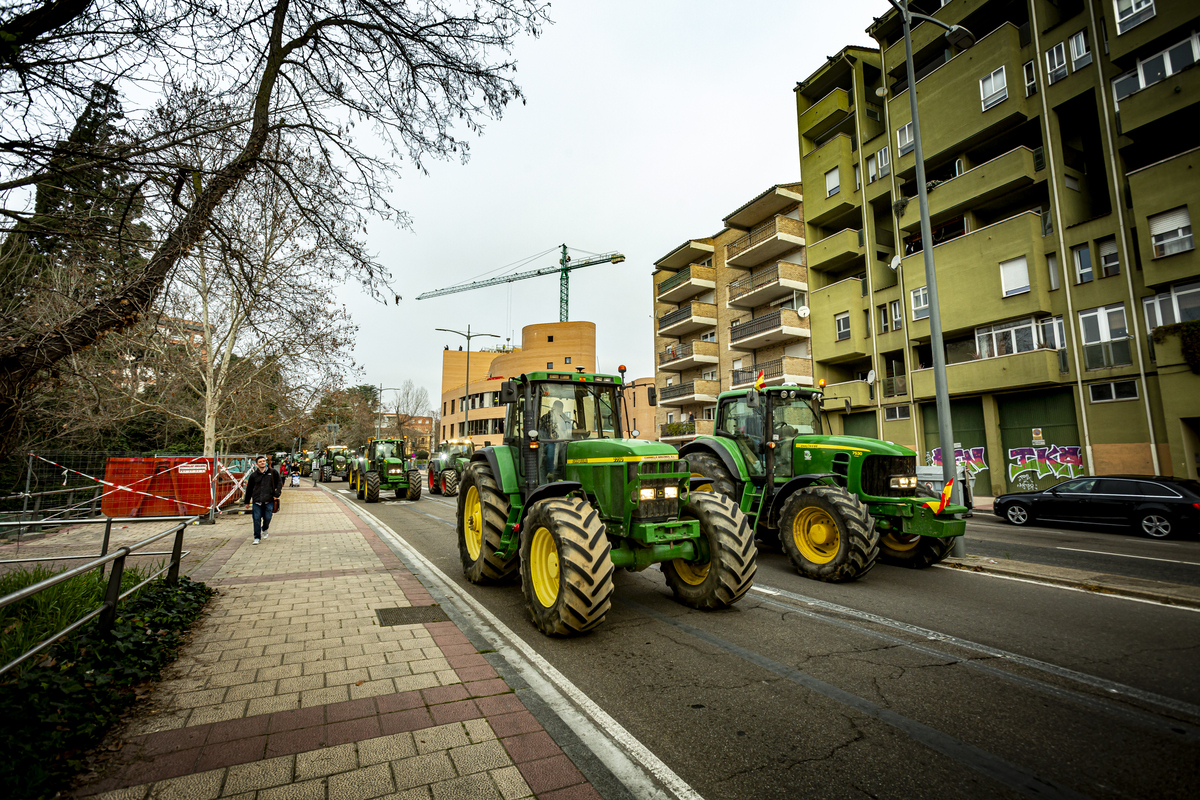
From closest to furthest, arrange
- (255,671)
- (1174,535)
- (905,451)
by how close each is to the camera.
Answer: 1. (255,671)
2. (905,451)
3. (1174,535)

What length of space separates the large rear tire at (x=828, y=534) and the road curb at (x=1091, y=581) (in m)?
2.16

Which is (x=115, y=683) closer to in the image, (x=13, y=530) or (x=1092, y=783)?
(x=1092, y=783)

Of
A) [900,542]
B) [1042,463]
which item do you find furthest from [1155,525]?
[1042,463]

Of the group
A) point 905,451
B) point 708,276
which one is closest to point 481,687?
point 905,451

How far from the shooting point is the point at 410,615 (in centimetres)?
538

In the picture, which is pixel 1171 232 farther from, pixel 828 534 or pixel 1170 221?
pixel 828 534

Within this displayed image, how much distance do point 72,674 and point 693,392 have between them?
102 feet

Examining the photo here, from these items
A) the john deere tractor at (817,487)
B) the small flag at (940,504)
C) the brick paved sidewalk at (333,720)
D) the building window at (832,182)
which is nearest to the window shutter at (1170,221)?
the building window at (832,182)

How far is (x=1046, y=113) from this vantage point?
61.6 feet

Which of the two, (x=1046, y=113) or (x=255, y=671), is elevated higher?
(x=1046, y=113)

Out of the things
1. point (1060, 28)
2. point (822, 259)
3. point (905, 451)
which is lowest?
point (905, 451)

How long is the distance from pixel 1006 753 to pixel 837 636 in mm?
1895

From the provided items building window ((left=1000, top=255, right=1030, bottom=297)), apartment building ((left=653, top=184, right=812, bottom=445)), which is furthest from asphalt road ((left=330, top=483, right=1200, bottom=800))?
apartment building ((left=653, top=184, right=812, bottom=445))

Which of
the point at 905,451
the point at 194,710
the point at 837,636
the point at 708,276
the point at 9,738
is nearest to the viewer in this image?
the point at 9,738
